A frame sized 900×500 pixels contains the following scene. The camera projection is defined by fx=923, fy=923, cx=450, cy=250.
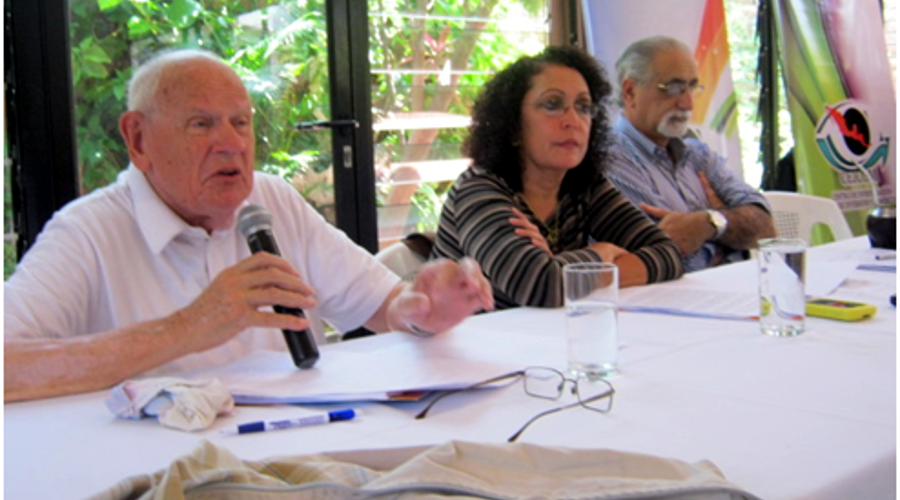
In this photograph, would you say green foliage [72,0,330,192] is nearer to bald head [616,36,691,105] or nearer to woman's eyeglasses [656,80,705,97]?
bald head [616,36,691,105]

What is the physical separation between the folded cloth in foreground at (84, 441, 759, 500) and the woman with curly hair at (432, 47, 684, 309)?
1453 mm

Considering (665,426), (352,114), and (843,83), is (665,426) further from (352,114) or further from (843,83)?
(843,83)

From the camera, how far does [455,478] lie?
0.75 metres

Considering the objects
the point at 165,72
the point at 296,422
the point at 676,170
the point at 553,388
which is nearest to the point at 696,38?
the point at 676,170

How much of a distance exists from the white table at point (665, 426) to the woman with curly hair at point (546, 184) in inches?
29.3

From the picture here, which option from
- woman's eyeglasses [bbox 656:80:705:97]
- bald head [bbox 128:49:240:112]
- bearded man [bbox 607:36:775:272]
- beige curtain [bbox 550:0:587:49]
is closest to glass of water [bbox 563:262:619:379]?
bald head [bbox 128:49:240:112]

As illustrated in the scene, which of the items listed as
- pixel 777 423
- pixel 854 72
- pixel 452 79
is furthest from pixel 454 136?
pixel 777 423

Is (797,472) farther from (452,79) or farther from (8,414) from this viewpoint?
(452,79)

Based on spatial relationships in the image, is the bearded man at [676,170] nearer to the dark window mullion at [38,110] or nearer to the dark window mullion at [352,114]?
the dark window mullion at [352,114]

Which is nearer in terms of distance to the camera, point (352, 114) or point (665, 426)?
point (665, 426)

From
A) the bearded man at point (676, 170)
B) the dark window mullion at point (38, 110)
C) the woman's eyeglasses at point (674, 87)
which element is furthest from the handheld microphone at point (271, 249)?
the woman's eyeglasses at point (674, 87)

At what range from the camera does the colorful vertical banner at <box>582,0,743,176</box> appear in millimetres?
4941

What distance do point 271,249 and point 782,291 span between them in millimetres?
934

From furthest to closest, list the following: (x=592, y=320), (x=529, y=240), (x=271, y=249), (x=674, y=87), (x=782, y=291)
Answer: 1. (x=674, y=87)
2. (x=529, y=240)
3. (x=782, y=291)
4. (x=271, y=249)
5. (x=592, y=320)
